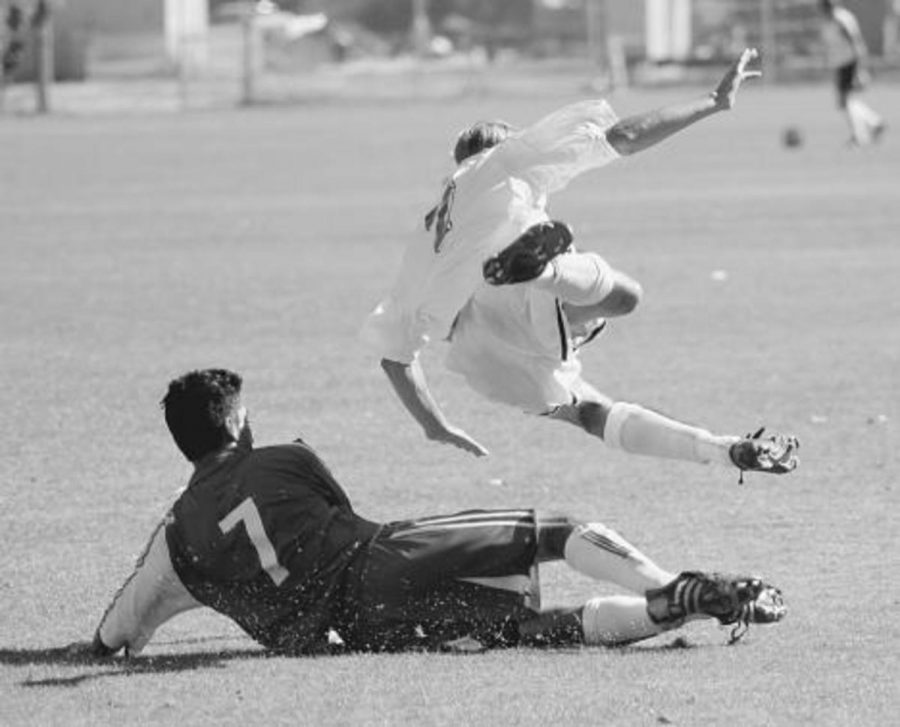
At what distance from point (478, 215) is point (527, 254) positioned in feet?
1.69

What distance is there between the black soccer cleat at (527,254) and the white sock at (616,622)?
136 centimetres

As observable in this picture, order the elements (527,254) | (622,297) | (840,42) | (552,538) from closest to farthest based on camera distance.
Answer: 1. (552,538)
2. (527,254)
3. (622,297)
4. (840,42)

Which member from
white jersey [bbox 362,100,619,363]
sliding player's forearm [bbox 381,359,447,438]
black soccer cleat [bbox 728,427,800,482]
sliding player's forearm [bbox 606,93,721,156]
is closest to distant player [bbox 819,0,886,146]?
white jersey [bbox 362,100,619,363]

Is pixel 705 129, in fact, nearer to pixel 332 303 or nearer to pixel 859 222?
pixel 859 222

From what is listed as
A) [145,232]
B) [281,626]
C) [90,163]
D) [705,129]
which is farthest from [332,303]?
[705,129]

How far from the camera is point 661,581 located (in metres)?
8.03

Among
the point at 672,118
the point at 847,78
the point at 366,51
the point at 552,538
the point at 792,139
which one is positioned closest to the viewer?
the point at 552,538

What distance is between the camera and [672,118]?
8.67 meters

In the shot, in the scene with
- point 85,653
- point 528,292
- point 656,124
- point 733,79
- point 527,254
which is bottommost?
point 85,653

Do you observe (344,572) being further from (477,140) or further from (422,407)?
(477,140)

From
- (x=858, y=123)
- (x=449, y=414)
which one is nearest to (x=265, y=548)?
(x=449, y=414)

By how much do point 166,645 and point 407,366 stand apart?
1.52m

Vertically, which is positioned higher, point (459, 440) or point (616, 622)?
point (459, 440)

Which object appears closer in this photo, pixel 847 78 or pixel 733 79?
pixel 733 79
